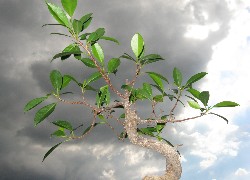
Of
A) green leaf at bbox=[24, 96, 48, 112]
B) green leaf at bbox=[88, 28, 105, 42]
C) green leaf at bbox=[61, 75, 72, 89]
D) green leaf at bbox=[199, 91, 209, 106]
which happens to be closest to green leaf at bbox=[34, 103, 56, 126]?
green leaf at bbox=[24, 96, 48, 112]

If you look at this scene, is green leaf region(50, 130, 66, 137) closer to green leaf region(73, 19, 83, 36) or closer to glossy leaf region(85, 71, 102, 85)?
glossy leaf region(85, 71, 102, 85)

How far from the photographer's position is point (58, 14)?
88.6 inches

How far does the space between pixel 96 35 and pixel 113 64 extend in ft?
0.92

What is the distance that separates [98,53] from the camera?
2.59 metres

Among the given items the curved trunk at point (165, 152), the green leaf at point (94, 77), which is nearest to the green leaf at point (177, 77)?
the curved trunk at point (165, 152)

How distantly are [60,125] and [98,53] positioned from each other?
750 mm

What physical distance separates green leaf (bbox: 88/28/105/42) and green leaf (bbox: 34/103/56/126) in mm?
624

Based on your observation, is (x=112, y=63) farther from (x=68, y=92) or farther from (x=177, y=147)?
(x=177, y=147)

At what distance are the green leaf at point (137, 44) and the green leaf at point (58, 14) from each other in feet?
1.74

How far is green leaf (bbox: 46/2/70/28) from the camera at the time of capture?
7.37ft

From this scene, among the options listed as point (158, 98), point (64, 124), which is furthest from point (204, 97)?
point (64, 124)

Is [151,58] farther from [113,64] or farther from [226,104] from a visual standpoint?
[226,104]

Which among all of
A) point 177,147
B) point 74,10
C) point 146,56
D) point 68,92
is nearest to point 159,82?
point 146,56

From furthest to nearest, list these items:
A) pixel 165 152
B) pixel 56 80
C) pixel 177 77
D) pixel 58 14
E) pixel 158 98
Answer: pixel 158 98
pixel 177 77
pixel 56 80
pixel 165 152
pixel 58 14
